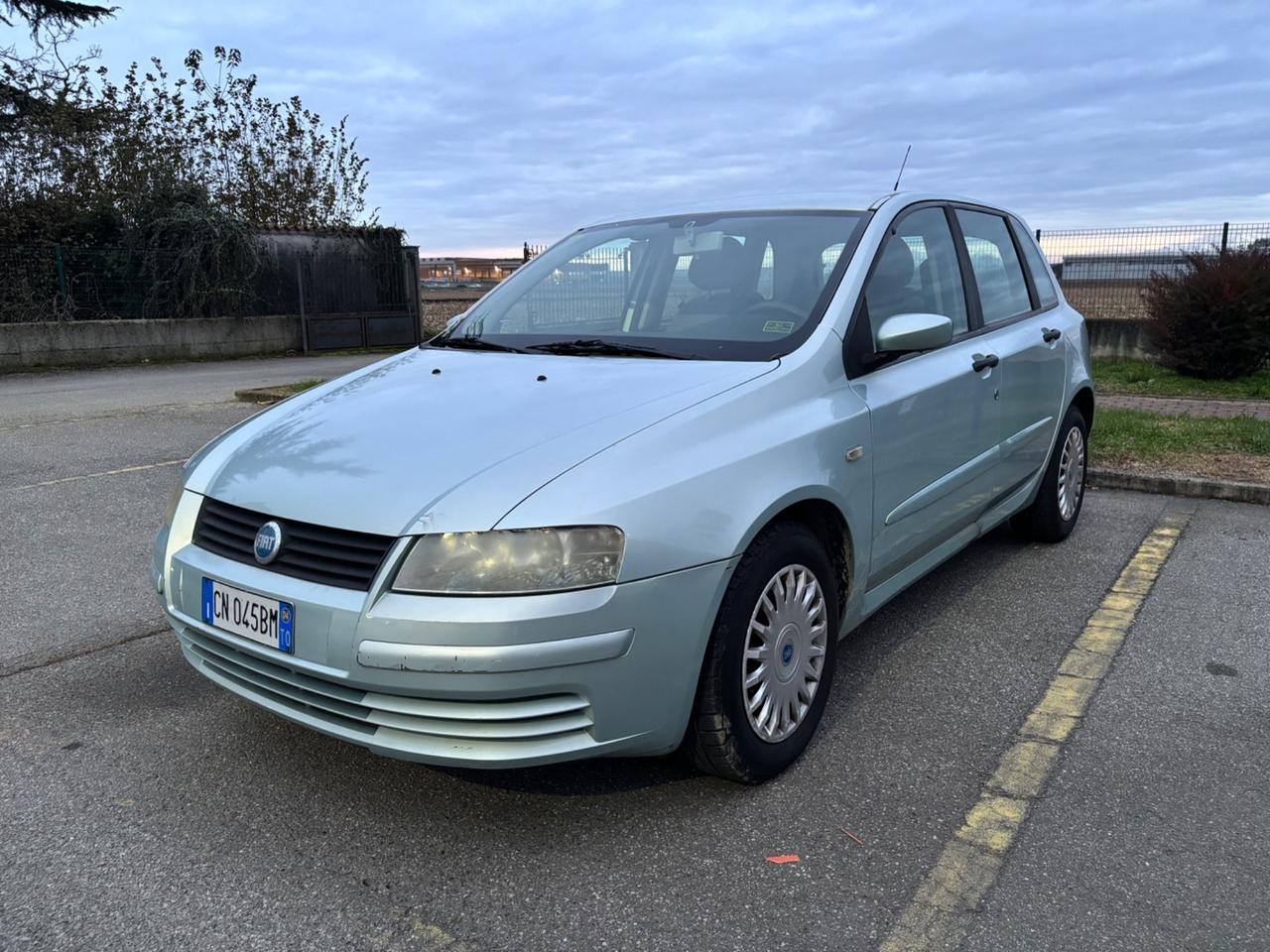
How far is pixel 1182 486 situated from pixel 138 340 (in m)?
16.2

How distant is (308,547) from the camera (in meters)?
2.46

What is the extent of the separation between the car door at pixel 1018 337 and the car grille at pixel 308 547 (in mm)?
2821

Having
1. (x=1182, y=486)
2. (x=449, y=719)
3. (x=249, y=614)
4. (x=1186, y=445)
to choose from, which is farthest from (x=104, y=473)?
(x=1186, y=445)

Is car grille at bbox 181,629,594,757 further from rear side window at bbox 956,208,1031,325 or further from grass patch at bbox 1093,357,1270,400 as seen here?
grass patch at bbox 1093,357,1270,400

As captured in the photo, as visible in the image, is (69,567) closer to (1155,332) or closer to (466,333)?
(466,333)

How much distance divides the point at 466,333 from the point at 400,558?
1783mm

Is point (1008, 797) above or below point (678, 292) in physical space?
below

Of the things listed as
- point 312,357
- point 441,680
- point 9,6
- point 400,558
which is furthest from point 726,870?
point 9,6

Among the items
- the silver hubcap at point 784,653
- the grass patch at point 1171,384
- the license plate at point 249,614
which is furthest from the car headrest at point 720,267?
the grass patch at point 1171,384

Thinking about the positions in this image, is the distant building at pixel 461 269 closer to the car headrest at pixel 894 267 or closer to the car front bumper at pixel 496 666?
the car headrest at pixel 894 267

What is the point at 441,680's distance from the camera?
227 centimetres

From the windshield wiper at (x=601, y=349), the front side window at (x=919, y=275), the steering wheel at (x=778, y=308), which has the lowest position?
the windshield wiper at (x=601, y=349)

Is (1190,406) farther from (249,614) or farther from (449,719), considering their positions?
(249,614)

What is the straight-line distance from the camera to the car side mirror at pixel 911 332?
318 cm
